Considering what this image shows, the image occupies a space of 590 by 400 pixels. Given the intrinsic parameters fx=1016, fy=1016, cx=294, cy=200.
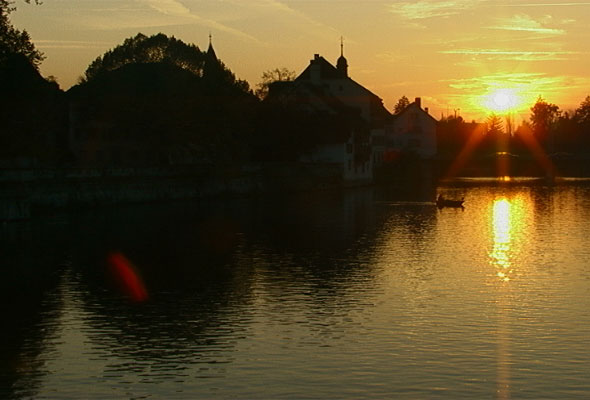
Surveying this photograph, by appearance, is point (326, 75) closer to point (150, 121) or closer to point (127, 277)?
point (150, 121)

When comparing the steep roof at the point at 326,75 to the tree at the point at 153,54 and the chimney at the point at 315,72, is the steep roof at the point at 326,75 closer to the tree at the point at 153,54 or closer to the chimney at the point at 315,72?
the chimney at the point at 315,72

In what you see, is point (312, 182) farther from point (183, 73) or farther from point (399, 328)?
point (399, 328)

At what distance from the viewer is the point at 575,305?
3325cm

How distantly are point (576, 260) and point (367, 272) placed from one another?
10.9 metres

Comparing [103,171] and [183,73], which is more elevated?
[183,73]

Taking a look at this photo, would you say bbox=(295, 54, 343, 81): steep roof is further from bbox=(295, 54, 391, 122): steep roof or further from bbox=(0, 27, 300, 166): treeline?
bbox=(0, 27, 300, 166): treeline

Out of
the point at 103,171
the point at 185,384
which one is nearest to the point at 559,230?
the point at 103,171

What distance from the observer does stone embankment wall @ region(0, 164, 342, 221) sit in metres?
68.5

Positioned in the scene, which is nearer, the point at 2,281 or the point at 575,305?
the point at 575,305

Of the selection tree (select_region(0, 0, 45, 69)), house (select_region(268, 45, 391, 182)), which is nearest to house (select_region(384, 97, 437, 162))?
house (select_region(268, 45, 391, 182))

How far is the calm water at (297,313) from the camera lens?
23312 millimetres

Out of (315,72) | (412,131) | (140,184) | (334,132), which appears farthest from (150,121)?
(412,131)

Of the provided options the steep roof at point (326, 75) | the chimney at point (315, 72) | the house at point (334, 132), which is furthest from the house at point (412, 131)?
the house at point (334, 132)

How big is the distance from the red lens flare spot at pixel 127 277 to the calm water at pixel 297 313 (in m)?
0.43
